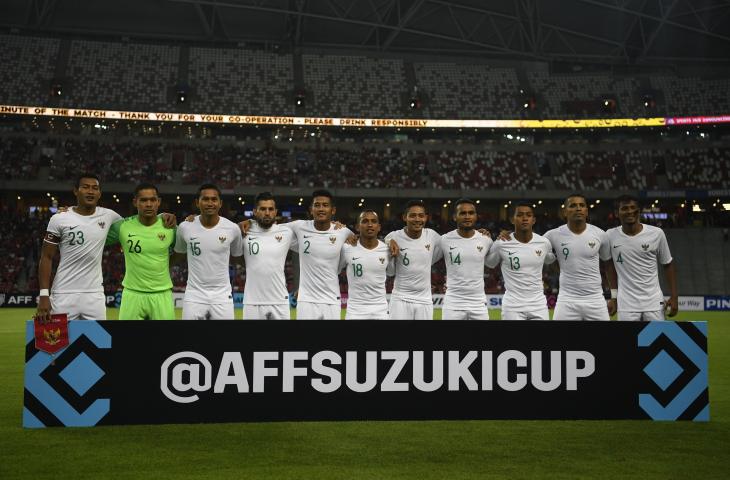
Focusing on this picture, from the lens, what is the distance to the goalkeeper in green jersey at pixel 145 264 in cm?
783

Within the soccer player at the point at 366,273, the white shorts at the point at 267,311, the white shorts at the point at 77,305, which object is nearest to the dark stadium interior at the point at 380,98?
the soccer player at the point at 366,273

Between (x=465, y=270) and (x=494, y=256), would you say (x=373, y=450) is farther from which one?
(x=494, y=256)

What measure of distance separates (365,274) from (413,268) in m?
0.65

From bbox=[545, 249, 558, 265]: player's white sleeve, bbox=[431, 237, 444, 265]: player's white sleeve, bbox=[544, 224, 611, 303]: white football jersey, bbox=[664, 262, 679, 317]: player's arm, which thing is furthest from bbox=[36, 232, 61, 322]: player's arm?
bbox=[664, 262, 679, 317]: player's arm

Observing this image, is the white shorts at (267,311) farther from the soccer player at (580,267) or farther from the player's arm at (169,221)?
the soccer player at (580,267)

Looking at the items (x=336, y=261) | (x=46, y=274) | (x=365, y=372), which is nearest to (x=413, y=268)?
(x=336, y=261)

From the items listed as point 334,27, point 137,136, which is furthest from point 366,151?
point 137,136

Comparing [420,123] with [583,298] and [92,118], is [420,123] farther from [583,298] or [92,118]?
[583,298]

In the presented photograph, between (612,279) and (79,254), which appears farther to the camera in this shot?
(612,279)

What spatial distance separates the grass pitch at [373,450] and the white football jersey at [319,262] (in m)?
1.99

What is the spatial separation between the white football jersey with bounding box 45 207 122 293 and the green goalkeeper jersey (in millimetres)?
327

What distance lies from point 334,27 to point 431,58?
27.3 ft

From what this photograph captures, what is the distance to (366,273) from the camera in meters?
8.66

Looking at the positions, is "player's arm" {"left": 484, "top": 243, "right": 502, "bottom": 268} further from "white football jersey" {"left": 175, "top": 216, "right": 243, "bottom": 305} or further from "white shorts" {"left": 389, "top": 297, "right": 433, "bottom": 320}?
"white football jersey" {"left": 175, "top": 216, "right": 243, "bottom": 305}
